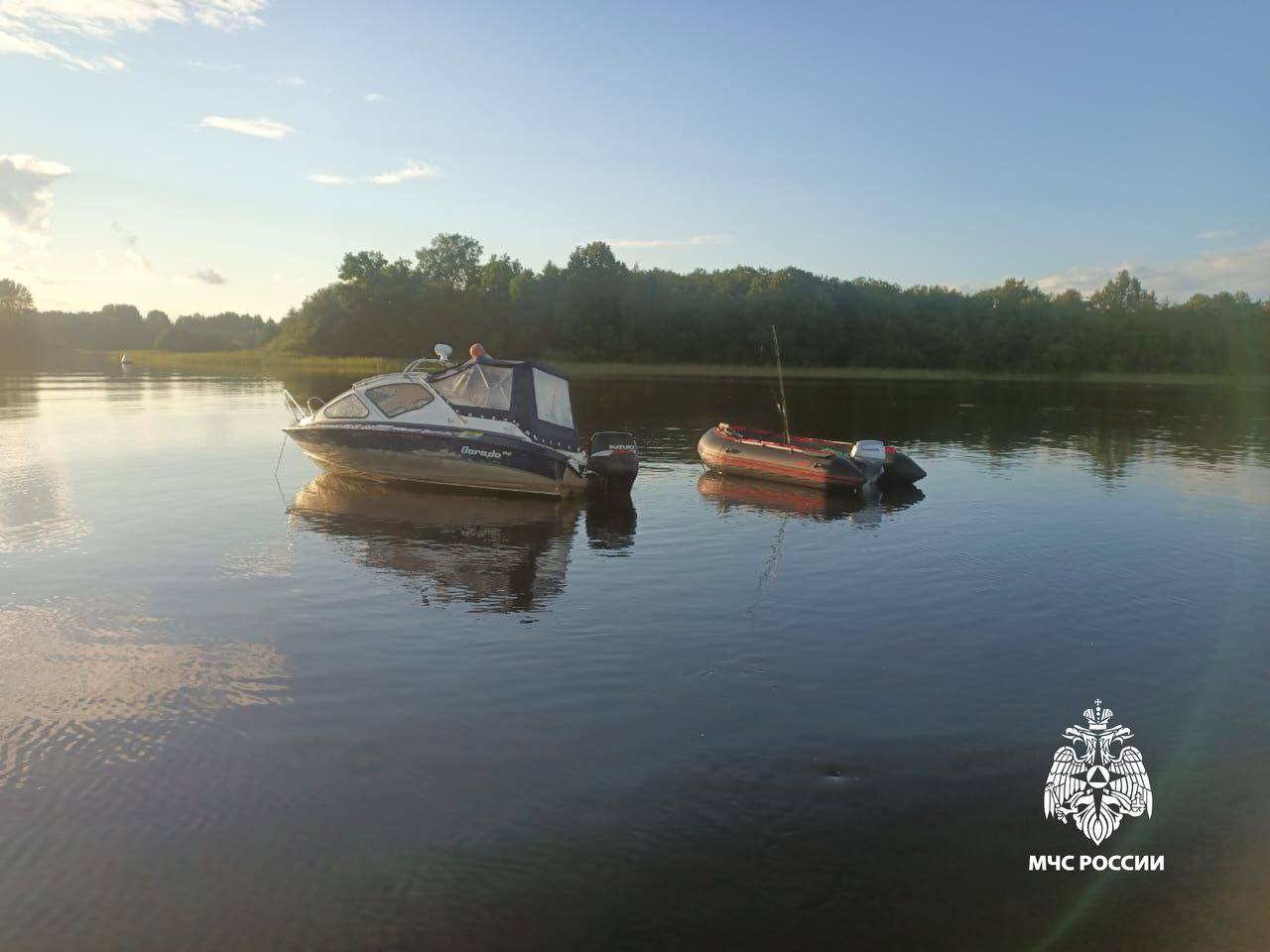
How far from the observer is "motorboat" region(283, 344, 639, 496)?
802 inches

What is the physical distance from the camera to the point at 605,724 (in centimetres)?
859

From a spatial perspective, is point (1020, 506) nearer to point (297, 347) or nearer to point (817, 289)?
point (297, 347)

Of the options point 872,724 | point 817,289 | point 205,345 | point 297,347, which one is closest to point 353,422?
point 872,724

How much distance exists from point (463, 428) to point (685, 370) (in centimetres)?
8584

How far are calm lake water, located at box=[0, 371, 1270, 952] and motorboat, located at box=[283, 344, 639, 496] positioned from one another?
6.24 feet

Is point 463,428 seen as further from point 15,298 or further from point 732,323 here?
point 15,298

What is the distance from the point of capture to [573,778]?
7.49m

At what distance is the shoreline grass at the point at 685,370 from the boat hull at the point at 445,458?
6488 cm

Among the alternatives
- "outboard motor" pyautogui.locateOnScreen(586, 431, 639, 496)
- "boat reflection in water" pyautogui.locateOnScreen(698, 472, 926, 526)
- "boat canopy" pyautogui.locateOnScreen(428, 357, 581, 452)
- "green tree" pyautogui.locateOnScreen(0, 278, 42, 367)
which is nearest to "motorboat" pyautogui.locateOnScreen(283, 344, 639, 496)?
"boat canopy" pyautogui.locateOnScreen(428, 357, 581, 452)

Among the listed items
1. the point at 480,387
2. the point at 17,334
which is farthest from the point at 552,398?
the point at 17,334

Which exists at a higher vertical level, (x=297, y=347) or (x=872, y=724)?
(x=297, y=347)

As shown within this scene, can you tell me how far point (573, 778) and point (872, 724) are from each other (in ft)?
10.4

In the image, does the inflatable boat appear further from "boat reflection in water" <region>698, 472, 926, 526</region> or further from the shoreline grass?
the shoreline grass

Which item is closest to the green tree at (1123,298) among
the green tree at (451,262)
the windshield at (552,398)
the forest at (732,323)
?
the forest at (732,323)
